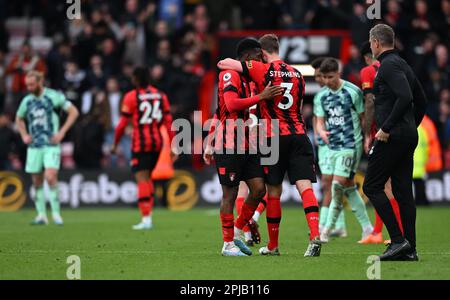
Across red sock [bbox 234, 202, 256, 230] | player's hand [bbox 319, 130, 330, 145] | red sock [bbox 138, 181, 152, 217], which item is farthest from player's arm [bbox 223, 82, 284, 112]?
red sock [bbox 138, 181, 152, 217]

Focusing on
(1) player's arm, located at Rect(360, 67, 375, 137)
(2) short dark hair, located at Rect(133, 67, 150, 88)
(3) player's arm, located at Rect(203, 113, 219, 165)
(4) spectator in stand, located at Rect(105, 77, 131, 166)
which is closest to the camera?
(3) player's arm, located at Rect(203, 113, 219, 165)

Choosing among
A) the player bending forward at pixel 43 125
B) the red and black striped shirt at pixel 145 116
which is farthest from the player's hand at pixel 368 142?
the player bending forward at pixel 43 125

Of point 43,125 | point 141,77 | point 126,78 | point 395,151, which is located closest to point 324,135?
point 395,151

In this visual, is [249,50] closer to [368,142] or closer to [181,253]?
[368,142]

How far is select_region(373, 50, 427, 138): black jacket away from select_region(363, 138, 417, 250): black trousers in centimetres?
17

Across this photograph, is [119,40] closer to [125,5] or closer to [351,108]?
[125,5]

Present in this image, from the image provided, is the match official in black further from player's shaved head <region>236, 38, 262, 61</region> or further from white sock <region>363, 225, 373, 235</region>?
white sock <region>363, 225, 373, 235</region>

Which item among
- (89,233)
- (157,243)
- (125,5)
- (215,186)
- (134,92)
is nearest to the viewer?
(157,243)

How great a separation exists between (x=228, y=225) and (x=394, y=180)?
2.02 m

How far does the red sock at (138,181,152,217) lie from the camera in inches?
676

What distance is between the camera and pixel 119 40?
87.4 feet

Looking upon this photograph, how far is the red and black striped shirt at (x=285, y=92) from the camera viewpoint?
38.0 ft

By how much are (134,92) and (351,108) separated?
15.2 ft
